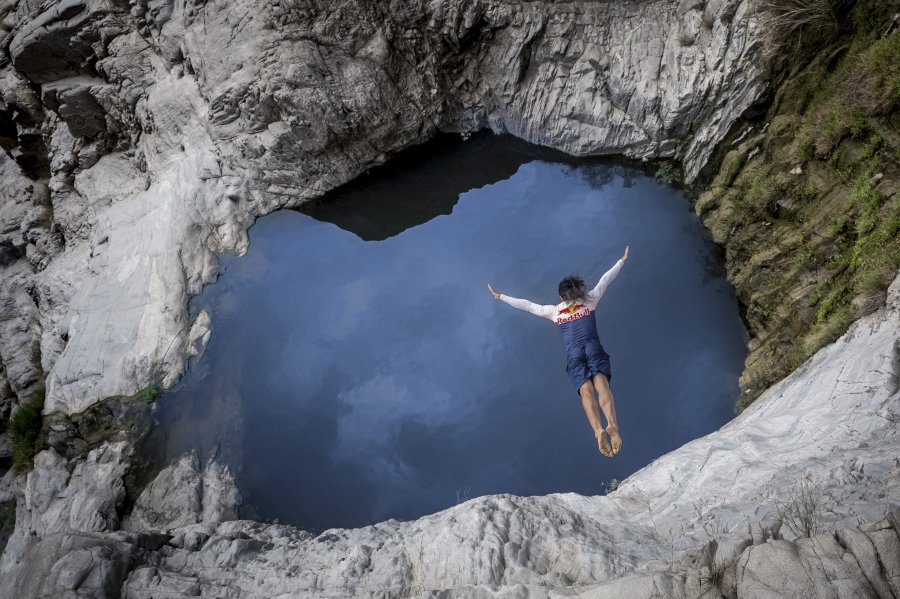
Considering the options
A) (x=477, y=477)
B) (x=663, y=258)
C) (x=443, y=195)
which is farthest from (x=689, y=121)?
(x=477, y=477)

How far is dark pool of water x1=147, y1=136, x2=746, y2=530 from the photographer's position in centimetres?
674

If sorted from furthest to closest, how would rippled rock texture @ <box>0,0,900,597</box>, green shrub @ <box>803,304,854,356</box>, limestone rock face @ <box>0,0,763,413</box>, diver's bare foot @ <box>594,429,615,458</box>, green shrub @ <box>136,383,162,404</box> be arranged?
limestone rock face @ <box>0,0,763,413</box> → green shrub @ <box>136,383,162,404</box> → diver's bare foot @ <box>594,429,615,458</box> → green shrub @ <box>803,304,854,356</box> → rippled rock texture @ <box>0,0,900,597</box>

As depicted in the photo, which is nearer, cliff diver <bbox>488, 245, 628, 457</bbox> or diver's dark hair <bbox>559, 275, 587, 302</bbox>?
cliff diver <bbox>488, 245, 628, 457</bbox>

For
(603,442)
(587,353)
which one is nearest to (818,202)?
(587,353)

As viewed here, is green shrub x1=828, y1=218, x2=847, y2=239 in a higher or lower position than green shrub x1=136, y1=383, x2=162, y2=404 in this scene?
higher

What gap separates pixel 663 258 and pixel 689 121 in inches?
116

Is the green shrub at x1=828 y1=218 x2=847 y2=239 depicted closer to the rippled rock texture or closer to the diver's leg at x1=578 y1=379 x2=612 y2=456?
the rippled rock texture

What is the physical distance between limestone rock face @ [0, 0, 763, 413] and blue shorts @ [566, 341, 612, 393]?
16.6 ft

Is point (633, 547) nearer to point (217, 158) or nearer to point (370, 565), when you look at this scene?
point (370, 565)

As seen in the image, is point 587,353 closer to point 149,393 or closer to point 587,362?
point 587,362

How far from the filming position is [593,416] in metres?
5.80

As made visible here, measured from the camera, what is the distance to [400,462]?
700 centimetres

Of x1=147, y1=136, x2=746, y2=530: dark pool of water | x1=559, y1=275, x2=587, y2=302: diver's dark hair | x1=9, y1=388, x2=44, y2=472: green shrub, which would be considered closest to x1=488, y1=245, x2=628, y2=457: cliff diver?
x1=559, y1=275, x2=587, y2=302: diver's dark hair

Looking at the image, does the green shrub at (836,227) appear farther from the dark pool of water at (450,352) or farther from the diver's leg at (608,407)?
the diver's leg at (608,407)
